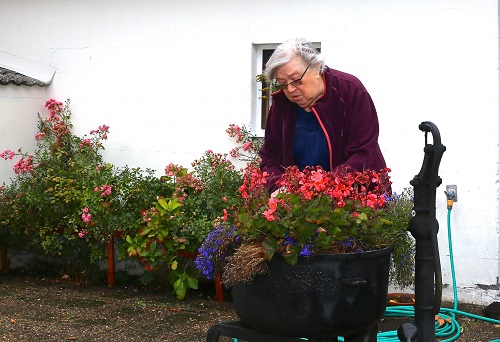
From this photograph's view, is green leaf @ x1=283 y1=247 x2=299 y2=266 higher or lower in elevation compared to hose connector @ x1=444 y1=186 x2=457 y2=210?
lower

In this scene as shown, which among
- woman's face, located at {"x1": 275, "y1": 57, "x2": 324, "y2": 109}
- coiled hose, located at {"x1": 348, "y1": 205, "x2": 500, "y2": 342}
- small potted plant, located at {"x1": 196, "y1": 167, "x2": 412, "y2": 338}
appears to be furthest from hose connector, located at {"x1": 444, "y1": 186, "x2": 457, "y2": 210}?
small potted plant, located at {"x1": 196, "y1": 167, "x2": 412, "y2": 338}

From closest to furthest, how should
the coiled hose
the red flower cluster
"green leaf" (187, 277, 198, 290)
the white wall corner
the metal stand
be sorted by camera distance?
1. the red flower cluster
2. the metal stand
3. the coiled hose
4. "green leaf" (187, 277, 198, 290)
5. the white wall corner

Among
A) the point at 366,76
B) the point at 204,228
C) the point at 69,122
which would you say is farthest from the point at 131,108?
the point at 366,76

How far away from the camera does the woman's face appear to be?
151 inches

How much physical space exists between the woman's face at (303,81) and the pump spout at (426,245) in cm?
60

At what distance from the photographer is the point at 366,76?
6434 millimetres

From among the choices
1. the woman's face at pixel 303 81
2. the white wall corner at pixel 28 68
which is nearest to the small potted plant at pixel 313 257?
the woman's face at pixel 303 81

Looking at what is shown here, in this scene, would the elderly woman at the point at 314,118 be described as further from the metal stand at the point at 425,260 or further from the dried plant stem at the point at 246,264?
the dried plant stem at the point at 246,264

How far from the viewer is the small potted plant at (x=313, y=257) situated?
3309 millimetres

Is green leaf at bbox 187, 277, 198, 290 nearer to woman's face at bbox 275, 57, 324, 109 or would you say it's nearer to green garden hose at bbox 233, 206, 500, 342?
green garden hose at bbox 233, 206, 500, 342

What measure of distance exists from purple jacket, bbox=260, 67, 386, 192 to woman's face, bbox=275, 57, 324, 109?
50 mm

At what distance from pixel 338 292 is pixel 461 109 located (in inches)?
129

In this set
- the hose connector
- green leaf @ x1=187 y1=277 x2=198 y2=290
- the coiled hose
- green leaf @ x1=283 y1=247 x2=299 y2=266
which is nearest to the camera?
green leaf @ x1=283 y1=247 x2=299 y2=266

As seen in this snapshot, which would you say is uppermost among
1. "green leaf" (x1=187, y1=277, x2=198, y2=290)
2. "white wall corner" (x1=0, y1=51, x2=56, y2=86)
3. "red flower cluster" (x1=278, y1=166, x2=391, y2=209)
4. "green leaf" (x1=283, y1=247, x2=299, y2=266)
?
"white wall corner" (x1=0, y1=51, x2=56, y2=86)
